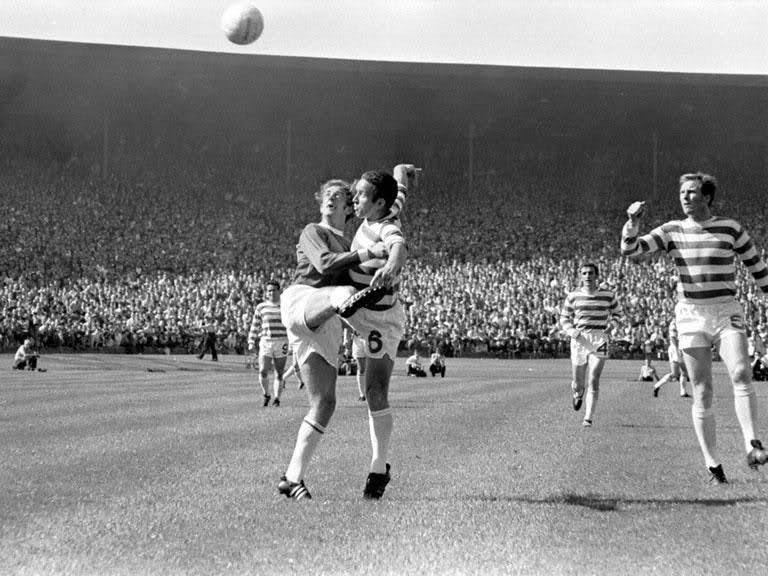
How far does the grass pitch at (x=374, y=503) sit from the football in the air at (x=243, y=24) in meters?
Answer: 19.1

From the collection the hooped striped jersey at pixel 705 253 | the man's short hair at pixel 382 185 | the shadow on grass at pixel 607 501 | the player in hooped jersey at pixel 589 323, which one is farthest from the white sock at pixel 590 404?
the man's short hair at pixel 382 185

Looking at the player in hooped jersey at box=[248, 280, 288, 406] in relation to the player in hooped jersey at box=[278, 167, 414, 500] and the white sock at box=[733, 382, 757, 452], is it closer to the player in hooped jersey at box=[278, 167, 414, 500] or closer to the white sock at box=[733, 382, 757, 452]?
the white sock at box=[733, 382, 757, 452]

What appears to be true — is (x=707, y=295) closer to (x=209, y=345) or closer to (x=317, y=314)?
(x=317, y=314)

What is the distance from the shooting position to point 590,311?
1386cm

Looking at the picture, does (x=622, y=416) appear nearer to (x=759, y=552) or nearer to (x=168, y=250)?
(x=759, y=552)

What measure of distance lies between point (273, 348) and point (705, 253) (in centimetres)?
951

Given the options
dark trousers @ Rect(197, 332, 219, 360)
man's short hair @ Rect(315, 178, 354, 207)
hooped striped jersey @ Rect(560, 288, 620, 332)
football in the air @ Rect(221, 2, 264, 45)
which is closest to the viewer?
man's short hair @ Rect(315, 178, 354, 207)

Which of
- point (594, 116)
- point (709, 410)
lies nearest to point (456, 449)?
point (709, 410)

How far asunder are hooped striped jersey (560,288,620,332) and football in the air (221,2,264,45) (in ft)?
64.3

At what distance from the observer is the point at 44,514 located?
5.98 metres

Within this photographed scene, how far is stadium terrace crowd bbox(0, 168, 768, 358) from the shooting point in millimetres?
42625

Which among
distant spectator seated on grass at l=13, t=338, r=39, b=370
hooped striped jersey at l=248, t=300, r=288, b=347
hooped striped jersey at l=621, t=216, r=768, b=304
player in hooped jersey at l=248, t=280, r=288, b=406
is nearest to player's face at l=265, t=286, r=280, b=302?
player in hooped jersey at l=248, t=280, r=288, b=406

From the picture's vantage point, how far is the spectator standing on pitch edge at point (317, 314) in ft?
21.1

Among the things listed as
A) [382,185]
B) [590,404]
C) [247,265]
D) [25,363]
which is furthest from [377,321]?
[247,265]
